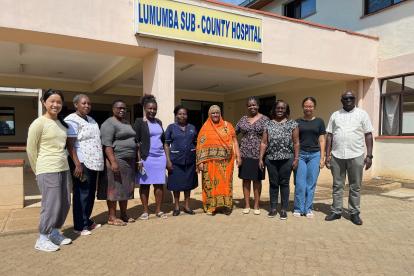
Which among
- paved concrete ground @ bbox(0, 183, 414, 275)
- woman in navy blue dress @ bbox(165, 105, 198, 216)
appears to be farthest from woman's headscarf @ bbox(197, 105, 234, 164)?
paved concrete ground @ bbox(0, 183, 414, 275)

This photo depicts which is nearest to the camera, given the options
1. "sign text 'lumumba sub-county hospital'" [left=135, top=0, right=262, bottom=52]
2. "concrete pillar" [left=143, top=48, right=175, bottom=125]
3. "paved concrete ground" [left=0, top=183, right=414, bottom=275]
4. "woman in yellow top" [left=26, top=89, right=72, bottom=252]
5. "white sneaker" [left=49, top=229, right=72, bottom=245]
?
"paved concrete ground" [left=0, top=183, right=414, bottom=275]

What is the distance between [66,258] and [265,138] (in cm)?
298

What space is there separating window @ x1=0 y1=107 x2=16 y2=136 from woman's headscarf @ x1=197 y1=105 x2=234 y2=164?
11604 mm

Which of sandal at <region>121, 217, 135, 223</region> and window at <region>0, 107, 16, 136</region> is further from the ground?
window at <region>0, 107, 16, 136</region>

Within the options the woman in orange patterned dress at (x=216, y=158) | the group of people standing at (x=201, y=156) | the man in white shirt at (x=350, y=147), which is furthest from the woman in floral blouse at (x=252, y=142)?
the man in white shirt at (x=350, y=147)

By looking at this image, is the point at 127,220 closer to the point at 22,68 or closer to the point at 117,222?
the point at 117,222

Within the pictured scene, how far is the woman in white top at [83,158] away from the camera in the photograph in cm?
390

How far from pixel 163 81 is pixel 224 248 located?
3.39m

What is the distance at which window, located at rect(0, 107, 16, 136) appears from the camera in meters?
13.4

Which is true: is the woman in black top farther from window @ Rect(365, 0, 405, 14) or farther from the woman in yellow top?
window @ Rect(365, 0, 405, 14)

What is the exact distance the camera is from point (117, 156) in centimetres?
430

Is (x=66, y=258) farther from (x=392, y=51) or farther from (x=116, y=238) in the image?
(x=392, y=51)

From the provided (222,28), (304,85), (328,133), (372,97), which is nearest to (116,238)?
(328,133)

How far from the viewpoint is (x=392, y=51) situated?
28.6 feet
